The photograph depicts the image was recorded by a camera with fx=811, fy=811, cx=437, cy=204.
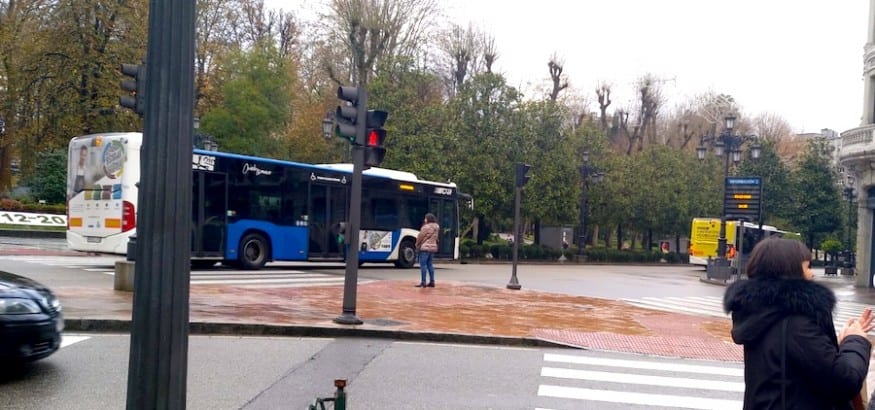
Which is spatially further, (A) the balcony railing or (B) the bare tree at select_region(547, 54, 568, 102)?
(B) the bare tree at select_region(547, 54, 568, 102)

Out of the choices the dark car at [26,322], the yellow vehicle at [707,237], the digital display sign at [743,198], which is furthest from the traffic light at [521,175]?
the yellow vehicle at [707,237]

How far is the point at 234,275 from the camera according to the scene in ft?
63.8

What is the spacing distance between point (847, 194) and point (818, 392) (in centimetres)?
5197

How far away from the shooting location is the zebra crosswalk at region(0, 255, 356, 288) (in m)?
17.7

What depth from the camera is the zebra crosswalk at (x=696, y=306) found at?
18.0 metres

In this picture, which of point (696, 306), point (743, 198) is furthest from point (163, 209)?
point (743, 198)

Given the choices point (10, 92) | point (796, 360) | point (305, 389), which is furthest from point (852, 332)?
point (10, 92)

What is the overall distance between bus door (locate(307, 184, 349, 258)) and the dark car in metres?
15.2

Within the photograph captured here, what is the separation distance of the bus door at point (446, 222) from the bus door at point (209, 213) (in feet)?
27.4

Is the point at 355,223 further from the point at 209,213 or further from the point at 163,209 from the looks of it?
the point at 209,213

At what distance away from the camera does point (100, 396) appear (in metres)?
7.26

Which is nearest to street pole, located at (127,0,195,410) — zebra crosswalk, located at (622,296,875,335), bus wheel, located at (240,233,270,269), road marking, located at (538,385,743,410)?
road marking, located at (538,385,743,410)

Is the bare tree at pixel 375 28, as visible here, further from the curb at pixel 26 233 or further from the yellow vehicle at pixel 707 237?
the yellow vehicle at pixel 707 237

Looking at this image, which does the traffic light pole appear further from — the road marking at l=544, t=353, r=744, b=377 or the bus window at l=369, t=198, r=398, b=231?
the bus window at l=369, t=198, r=398, b=231
